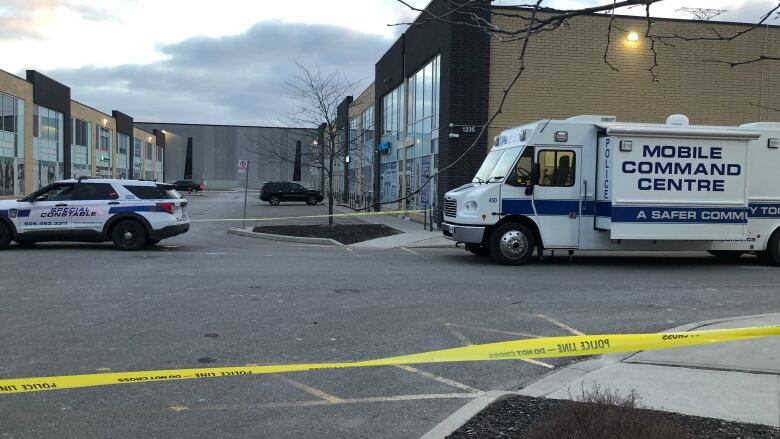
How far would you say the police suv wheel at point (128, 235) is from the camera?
14156mm

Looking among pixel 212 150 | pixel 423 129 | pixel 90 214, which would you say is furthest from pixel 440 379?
pixel 212 150

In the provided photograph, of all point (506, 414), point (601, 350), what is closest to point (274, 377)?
point (506, 414)

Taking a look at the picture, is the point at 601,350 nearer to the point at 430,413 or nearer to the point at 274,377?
the point at 430,413

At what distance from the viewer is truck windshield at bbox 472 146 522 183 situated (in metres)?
12.6

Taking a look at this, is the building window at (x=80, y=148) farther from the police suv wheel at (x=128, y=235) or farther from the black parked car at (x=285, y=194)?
the police suv wheel at (x=128, y=235)

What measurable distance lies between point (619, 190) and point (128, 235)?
10633mm

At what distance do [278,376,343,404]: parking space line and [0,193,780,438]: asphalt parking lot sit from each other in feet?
0.05

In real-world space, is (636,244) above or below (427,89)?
below

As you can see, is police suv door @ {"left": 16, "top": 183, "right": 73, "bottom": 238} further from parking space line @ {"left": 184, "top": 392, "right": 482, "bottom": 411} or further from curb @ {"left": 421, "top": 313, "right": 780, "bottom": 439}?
curb @ {"left": 421, "top": 313, "right": 780, "bottom": 439}

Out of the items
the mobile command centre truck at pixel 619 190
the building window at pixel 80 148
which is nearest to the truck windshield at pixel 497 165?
the mobile command centre truck at pixel 619 190

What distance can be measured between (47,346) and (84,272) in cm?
516

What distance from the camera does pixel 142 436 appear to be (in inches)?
157

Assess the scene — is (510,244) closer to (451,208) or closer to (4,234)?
(451,208)

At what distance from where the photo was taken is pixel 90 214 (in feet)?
46.1
